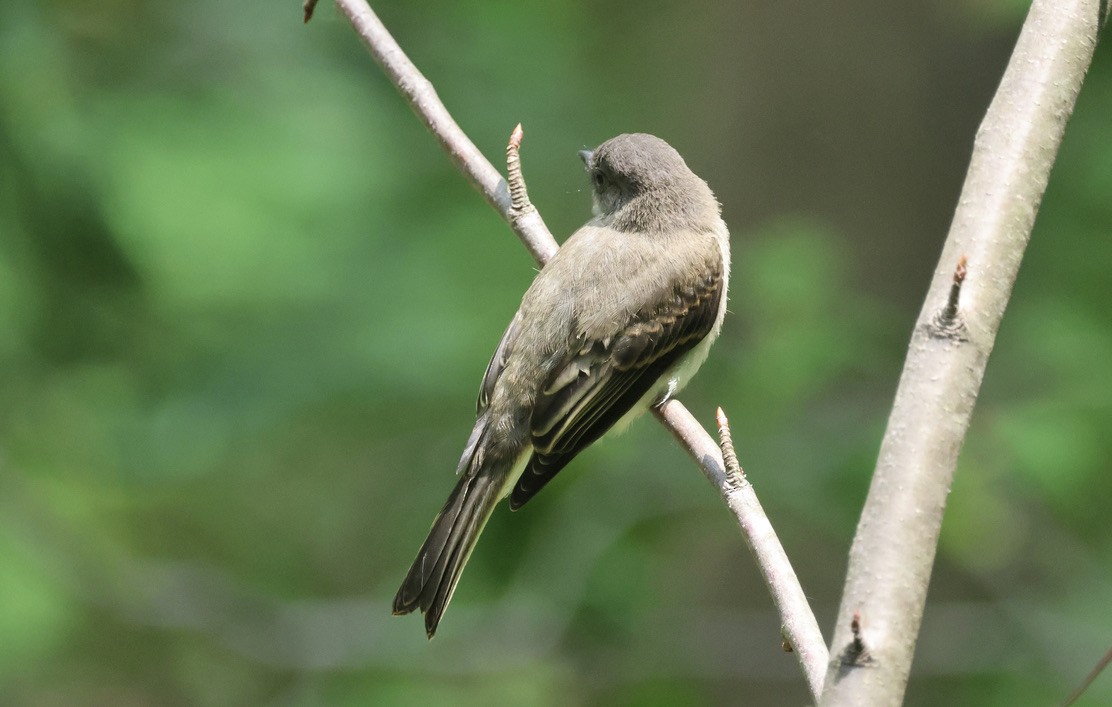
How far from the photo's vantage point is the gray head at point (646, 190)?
13.5 ft

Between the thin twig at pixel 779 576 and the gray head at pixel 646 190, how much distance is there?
1603 mm

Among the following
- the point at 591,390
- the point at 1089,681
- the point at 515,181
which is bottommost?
the point at 591,390

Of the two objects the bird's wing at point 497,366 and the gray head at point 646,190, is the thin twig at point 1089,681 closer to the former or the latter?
the bird's wing at point 497,366

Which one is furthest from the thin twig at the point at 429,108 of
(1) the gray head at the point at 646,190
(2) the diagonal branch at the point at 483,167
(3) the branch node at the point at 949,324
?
(3) the branch node at the point at 949,324

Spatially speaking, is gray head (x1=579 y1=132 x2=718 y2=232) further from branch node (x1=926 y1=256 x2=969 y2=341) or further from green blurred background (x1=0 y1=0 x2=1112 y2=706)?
branch node (x1=926 y1=256 x2=969 y2=341)

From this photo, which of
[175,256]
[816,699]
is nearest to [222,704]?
[175,256]

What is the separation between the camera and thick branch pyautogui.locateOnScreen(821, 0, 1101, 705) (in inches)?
63.8

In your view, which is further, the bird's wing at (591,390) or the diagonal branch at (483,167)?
the bird's wing at (591,390)

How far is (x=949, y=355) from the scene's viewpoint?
1825 millimetres

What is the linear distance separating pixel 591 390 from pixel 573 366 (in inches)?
3.8

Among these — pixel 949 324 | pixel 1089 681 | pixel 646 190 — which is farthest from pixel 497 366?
pixel 1089 681

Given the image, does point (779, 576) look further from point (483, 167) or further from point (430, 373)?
point (430, 373)

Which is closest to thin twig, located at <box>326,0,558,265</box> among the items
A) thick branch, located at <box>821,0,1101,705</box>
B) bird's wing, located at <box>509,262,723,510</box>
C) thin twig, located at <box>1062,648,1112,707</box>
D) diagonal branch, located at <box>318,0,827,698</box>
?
diagonal branch, located at <box>318,0,827,698</box>

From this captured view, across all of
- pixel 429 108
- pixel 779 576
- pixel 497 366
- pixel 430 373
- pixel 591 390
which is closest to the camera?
pixel 779 576
